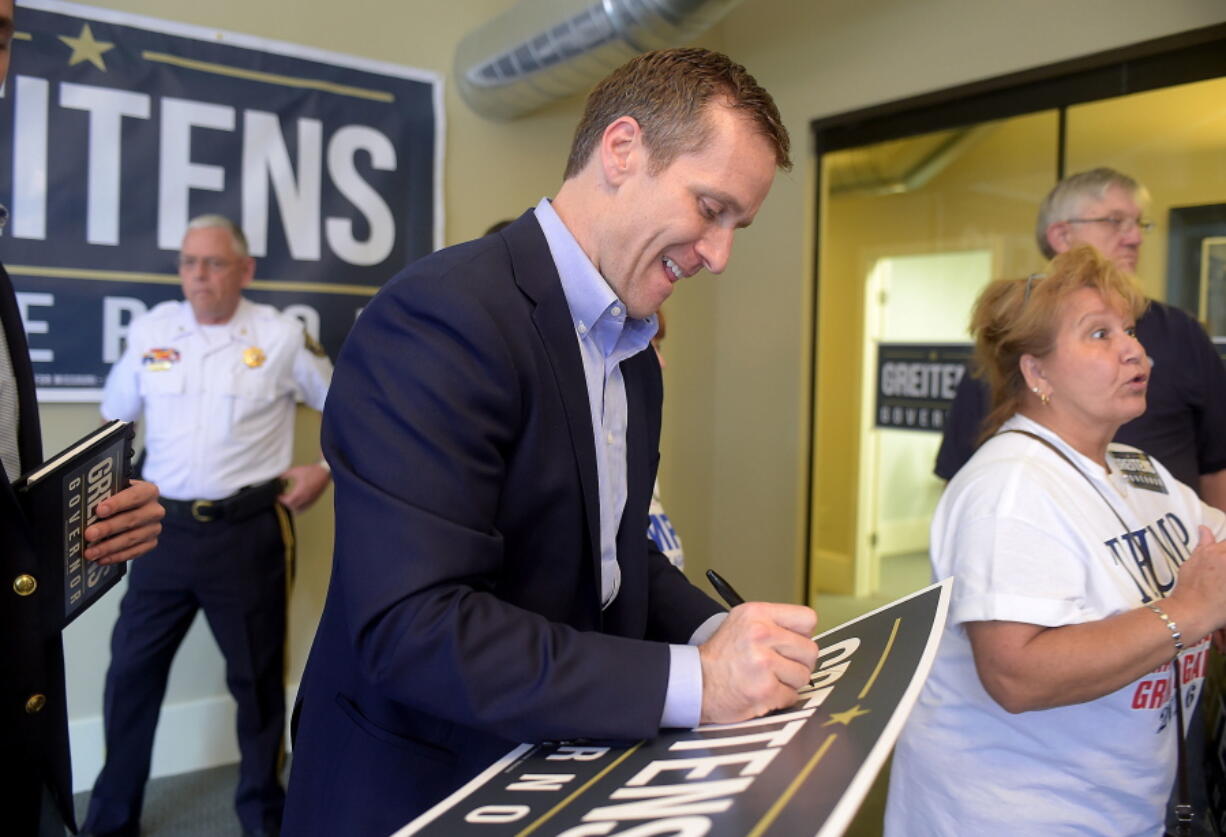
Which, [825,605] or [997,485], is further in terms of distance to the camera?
[825,605]

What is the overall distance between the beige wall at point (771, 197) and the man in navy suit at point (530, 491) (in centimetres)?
258

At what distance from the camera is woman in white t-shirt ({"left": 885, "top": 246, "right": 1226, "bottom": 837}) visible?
123cm

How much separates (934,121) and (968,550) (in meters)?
2.81

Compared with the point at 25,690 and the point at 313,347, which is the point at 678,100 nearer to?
the point at 25,690

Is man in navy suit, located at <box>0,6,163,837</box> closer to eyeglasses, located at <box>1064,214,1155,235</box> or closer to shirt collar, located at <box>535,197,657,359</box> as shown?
shirt collar, located at <box>535,197,657,359</box>

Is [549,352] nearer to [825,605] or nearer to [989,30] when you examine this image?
[989,30]

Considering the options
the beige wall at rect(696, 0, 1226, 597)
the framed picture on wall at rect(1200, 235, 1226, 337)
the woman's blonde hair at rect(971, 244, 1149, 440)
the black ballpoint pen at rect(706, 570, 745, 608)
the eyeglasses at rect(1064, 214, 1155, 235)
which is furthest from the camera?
the beige wall at rect(696, 0, 1226, 597)

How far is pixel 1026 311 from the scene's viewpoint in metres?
1.53

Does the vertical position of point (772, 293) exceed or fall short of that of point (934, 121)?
it falls short

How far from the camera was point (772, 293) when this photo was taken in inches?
167

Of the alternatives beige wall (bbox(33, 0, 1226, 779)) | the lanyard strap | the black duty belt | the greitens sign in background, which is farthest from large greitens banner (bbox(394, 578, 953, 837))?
the greitens sign in background

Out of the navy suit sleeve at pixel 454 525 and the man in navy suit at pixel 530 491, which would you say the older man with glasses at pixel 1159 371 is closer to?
the man in navy suit at pixel 530 491

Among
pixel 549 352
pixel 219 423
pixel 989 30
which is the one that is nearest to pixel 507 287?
pixel 549 352

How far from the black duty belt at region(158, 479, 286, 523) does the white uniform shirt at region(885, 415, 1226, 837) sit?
6.66 feet
